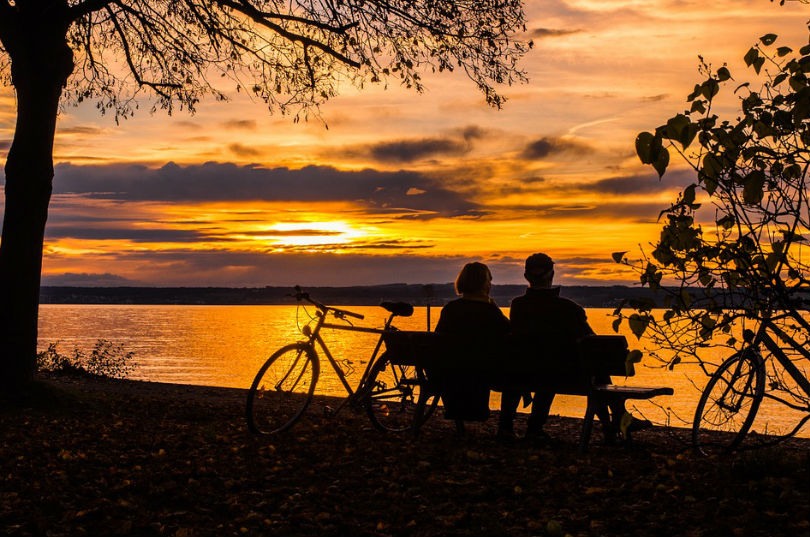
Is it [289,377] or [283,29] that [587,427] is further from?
[283,29]

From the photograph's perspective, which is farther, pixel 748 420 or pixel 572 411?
pixel 572 411

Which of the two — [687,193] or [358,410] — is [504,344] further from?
[687,193]

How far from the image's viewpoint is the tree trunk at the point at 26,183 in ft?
39.3

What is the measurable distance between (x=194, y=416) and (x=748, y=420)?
6926 mm

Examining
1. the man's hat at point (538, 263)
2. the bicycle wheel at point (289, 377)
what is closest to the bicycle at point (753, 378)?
the man's hat at point (538, 263)

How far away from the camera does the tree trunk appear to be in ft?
39.3

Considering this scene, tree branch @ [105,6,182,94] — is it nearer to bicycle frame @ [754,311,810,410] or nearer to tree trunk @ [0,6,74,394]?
tree trunk @ [0,6,74,394]

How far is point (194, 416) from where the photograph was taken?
11.8 meters

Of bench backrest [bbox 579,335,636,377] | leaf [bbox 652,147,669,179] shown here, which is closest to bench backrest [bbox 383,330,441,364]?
bench backrest [bbox 579,335,636,377]

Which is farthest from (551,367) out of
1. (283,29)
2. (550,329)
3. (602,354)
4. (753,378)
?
(283,29)

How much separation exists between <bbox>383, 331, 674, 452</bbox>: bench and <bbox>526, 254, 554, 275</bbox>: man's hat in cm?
76

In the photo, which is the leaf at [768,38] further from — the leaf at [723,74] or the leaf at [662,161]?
the leaf at [662,161]

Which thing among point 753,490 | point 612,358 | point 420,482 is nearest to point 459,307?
point 612,358

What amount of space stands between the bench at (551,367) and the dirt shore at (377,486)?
0.52m
